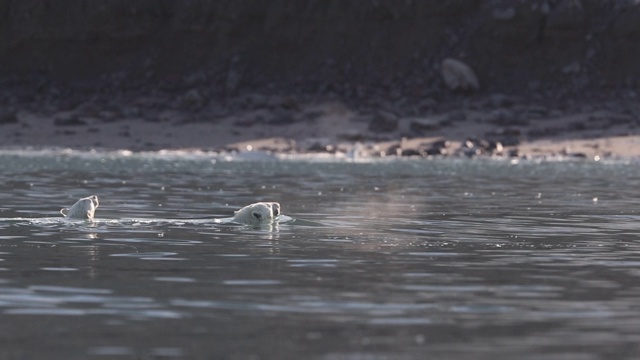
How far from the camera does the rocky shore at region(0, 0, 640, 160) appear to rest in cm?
4759

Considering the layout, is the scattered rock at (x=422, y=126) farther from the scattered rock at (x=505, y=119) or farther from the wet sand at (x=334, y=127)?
the scattered rock at (x=505, y=119)

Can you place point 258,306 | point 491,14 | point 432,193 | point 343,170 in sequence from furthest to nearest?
point 491,14 → point 343,170 → point 432,193 → point 258,306

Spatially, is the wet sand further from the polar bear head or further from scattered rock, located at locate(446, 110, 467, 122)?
the polar bear head

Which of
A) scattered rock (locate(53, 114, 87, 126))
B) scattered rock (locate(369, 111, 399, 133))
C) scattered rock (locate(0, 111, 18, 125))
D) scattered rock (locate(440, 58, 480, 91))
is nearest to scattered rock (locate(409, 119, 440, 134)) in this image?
scattered rock (locate(369, 111, 399, 133))

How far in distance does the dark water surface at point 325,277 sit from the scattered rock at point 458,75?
24602 millimetres

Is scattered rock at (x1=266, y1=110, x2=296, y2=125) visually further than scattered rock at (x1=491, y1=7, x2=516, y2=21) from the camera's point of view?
No

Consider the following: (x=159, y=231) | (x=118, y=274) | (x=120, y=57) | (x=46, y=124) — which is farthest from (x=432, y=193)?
(x=120, y=57)

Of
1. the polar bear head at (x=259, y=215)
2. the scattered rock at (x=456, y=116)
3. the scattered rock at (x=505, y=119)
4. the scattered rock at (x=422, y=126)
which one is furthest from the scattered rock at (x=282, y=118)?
the polar bear head at (x=259, y=215)

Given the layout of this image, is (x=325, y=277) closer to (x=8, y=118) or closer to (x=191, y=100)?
(x=8, y=118)

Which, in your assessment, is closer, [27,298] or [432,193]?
[27,298]

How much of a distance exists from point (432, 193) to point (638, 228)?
8.38 meters

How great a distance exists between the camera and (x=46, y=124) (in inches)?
2004

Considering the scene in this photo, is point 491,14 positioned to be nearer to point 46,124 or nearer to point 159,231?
point 46,124

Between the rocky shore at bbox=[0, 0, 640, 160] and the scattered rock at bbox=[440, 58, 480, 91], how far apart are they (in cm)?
5
